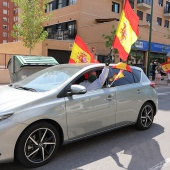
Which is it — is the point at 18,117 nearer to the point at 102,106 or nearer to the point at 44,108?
the point at 44,108

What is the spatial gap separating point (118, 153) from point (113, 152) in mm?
93

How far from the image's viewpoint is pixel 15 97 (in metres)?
3.82

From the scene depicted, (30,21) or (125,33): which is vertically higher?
(30,21)

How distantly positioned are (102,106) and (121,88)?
0.75 m

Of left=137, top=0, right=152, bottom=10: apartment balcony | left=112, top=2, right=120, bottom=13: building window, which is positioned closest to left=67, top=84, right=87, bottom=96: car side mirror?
left=112, top=2, right=120, bottom=13: building window

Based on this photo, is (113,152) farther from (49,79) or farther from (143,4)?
(143,4)

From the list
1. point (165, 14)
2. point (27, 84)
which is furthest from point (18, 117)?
point (165, 14)

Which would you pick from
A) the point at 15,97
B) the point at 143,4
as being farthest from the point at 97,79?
the point at 143,4

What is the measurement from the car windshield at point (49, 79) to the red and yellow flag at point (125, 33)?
1.13 metres

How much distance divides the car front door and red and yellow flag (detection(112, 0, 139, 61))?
3.11ft

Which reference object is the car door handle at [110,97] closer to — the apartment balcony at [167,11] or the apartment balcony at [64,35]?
the apartment balcony at [64,35]

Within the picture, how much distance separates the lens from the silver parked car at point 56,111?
349cm

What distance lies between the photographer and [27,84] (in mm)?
4527

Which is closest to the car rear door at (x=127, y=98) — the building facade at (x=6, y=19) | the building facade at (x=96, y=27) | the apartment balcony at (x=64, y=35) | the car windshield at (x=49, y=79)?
the car windshield at (x=49, y=79)
